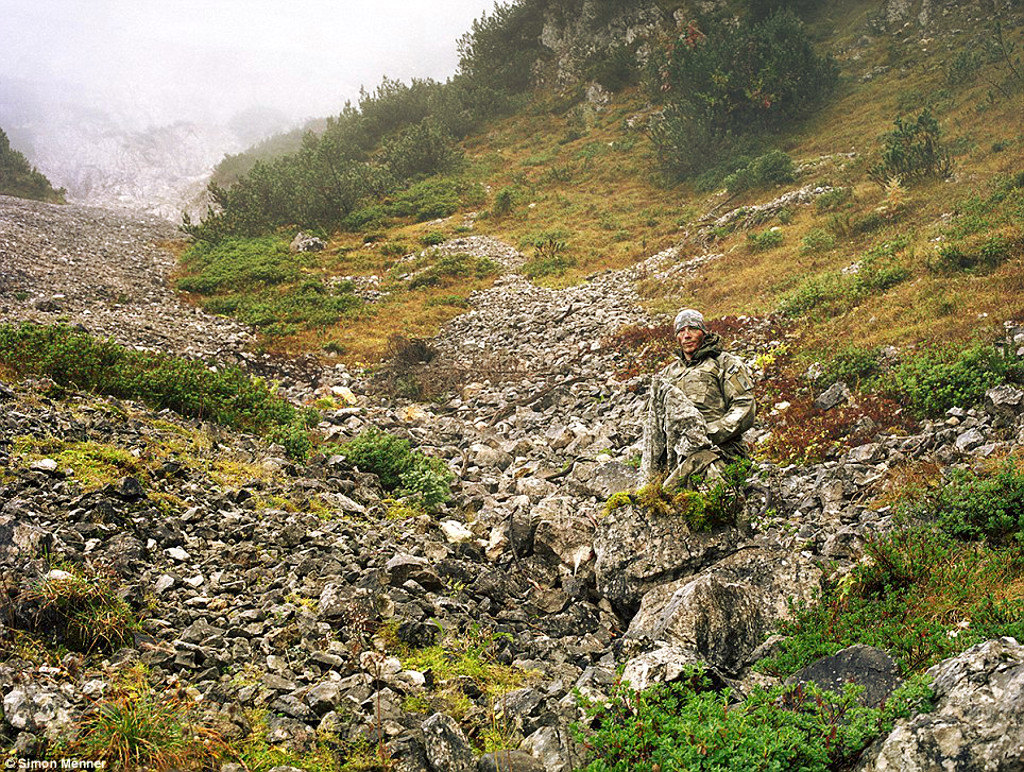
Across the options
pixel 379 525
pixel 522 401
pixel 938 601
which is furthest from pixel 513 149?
pixel 938 601

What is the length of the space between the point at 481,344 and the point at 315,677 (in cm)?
1313

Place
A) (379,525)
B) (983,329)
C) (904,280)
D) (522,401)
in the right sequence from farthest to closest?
(522,401)
(904,280)
(983,329)
(379,525)

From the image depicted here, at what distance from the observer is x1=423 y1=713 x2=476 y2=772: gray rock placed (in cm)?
327

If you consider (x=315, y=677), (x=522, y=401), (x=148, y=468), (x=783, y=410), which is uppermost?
(x=148, y=468)

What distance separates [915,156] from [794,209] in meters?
3.65

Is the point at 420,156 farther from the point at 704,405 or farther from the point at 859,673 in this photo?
the point at 859,673

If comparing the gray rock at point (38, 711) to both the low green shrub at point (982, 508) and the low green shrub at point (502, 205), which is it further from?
the low green shrub at point (502, 205)

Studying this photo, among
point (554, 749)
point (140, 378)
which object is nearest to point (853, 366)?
point (554, 749)

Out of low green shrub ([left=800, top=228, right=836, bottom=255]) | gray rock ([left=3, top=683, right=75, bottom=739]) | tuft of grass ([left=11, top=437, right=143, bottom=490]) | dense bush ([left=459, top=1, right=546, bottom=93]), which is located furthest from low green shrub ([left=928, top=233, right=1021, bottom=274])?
dense bush ([left=459, top=1, right=546, bottom=93])

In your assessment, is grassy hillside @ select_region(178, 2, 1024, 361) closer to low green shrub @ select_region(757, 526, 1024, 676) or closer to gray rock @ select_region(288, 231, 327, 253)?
gray rock @ select_region(288, 231, 327, 253)

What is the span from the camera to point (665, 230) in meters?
23.8

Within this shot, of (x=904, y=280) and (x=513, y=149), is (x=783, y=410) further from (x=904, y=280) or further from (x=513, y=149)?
(x=513, y=149)

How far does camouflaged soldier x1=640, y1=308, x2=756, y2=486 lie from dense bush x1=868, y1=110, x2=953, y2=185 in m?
16.9

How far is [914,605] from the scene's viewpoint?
4242mm
